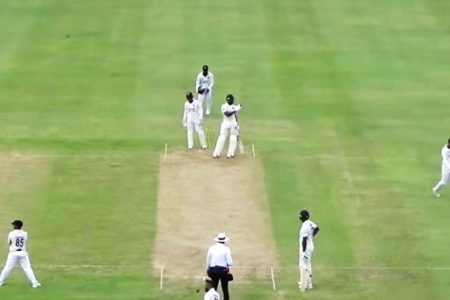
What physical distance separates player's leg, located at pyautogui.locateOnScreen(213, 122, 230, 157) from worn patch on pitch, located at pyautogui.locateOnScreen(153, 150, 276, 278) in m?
0.32

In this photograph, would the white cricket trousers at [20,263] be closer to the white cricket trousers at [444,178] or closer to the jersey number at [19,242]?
the jersey number at [19,242]

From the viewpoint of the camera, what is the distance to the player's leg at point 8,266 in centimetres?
2733

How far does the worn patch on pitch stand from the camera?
1170 inches

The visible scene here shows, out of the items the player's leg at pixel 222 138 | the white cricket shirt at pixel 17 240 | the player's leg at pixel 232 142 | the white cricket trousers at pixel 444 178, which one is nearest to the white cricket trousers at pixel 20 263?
the white cricket shirt at pixel 17 240

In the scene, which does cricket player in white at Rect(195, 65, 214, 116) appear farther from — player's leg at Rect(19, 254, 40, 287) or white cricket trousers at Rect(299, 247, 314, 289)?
player's leg at Rect(19, 254, 40, 287)

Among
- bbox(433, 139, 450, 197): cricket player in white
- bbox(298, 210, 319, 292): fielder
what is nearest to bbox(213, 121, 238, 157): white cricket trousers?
bbox(433, 139, 450, 197): cricket player in white

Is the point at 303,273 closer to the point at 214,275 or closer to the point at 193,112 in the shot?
the point at 214,275

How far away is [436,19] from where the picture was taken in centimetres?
5725

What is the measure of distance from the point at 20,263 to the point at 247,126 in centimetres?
1506

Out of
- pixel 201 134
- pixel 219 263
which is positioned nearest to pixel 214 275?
pixel 219 263

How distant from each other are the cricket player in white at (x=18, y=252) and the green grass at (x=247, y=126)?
607 mm

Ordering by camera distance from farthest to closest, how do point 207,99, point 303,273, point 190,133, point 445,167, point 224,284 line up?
point 207,99 < point 190,133 < point 445,167 < point 303,273 < point 224,284

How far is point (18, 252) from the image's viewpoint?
89.5 ft

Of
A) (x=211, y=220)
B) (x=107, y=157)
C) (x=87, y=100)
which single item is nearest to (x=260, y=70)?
(x=87, y=100)
